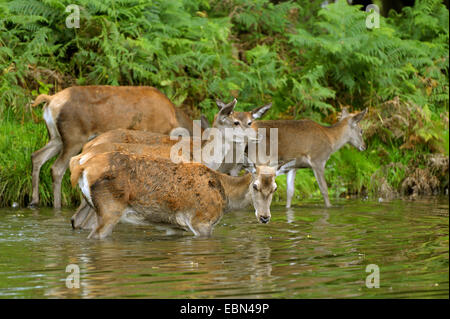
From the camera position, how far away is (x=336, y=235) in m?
9.21

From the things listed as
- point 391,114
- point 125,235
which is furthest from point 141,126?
point 391,114

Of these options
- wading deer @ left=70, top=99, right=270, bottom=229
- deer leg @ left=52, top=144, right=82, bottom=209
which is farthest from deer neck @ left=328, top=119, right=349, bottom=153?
deer leg @ left=52, top=144, right=82, bottom=209

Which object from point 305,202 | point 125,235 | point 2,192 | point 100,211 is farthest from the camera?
point 305,202

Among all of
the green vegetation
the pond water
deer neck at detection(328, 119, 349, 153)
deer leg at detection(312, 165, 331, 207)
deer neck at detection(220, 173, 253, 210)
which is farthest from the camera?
deer neck at detection(328, 119, 349, 153)

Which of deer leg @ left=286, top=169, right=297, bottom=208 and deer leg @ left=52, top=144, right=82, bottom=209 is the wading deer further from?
deer leg @ left=52, top=144, right=82, bottom=209

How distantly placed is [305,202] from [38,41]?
5.35m

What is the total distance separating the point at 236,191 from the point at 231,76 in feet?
20.0

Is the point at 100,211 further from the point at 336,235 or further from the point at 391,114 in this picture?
the point at 391,114

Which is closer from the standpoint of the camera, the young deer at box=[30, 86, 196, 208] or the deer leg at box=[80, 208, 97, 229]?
the deer leg at box=[80, 208, 97, 229]

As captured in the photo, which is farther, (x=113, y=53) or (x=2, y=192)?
(x=113, y=53)

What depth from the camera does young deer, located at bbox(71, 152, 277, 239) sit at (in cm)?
839

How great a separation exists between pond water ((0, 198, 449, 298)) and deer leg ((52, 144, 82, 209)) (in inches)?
22.6

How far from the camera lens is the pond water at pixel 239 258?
20.1 feet

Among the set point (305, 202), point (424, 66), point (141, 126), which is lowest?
point (305, 202)
